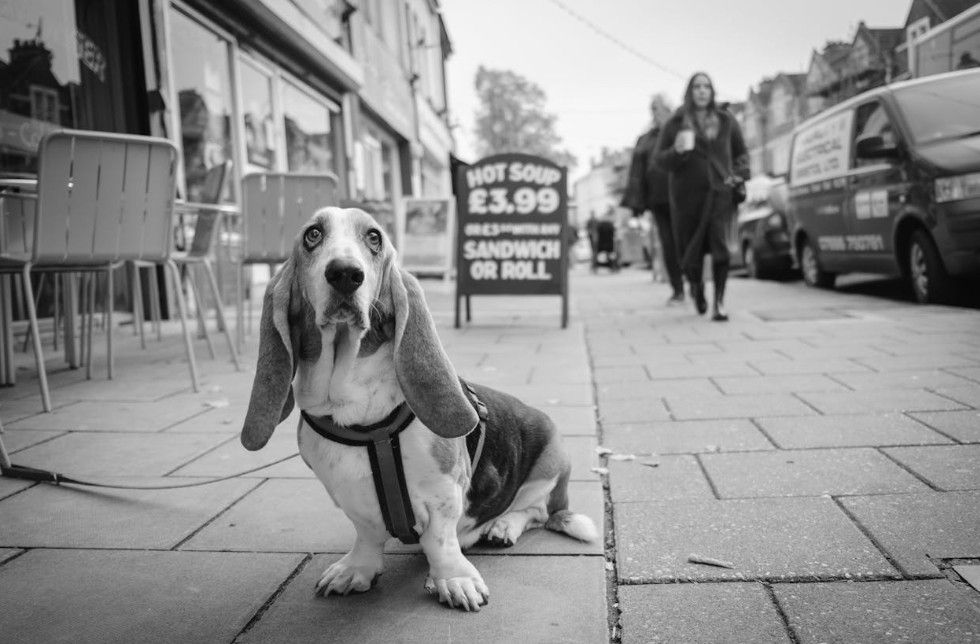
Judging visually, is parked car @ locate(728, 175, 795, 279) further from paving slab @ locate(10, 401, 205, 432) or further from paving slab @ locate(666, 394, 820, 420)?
paving slab @ locate(10, 401, 205, 432)

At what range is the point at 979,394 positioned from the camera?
3.42 metres

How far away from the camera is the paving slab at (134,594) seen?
5.35ft

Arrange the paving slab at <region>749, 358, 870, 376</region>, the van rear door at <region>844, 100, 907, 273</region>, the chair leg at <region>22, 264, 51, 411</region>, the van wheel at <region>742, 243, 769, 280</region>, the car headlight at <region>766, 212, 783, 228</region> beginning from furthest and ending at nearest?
the van wheel at <region>742, 243, 769, 280</region>, the car headlight at <region>766, 212, 783, 228</region>, the van rear door at <region>844, 100, 907, 273</region>, the paving slab at <region>749, 358, 870, 376</region>, the chair leg at <region>22, 264, 51, 411</region>

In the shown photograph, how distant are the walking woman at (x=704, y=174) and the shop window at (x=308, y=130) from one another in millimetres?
6188

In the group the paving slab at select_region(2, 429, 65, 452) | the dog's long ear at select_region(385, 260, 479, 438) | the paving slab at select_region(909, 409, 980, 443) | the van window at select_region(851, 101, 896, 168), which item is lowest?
the paving slab at select_region(909, 409, 980, 443)

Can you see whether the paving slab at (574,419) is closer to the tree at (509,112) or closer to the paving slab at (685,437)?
the paving slab at (685,437)

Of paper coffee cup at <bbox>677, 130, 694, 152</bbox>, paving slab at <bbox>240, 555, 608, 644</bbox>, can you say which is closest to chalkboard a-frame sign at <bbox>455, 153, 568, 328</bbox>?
paper coffee cup at <bbox>677, 130, 694, 152</bbox>

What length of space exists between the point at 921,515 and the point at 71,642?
2.18 metres

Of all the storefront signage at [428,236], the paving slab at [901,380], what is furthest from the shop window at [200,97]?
the paving slab at [901,380]

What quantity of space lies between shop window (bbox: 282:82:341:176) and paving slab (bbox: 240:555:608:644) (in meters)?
9.72

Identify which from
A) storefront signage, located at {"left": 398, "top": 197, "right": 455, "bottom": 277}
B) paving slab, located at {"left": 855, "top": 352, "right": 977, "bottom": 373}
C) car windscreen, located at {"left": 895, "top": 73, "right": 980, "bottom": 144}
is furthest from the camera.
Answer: storefront signage, located at {"left": 398, "top": 197, "right": 455, "bottom": 277}

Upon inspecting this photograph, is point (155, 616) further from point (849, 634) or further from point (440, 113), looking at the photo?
point (440, 113)

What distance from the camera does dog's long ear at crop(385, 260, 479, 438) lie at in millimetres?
1649

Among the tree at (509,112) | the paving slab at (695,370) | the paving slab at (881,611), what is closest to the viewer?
the paving slab at (881,611)
